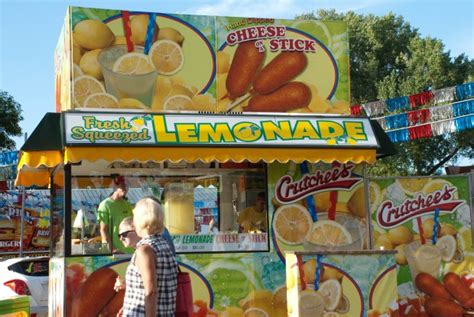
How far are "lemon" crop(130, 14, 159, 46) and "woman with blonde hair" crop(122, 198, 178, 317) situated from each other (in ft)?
15.0

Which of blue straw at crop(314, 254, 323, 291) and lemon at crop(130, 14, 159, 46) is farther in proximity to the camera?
lemon at crop(130, 14, 159, 46)

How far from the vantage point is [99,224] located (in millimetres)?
9203

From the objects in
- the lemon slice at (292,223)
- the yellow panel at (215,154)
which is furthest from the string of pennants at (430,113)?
the yellow panel at (215,154)

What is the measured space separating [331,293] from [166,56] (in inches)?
144

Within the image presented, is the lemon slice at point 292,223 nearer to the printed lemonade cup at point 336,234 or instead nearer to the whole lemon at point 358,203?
the printed lemonade cup at point 336,234

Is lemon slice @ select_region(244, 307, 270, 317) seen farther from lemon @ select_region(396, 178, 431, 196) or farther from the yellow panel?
lemon @ select_region(396, 178, 431, 196)

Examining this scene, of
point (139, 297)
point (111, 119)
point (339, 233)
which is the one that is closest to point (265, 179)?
point (339, 233)

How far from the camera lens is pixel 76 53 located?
30.3 feet

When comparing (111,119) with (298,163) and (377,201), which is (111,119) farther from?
(377,201)

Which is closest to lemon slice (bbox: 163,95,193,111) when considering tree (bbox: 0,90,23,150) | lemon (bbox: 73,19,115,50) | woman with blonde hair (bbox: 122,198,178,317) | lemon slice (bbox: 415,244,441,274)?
lemon (bbox: 73,19,115,50)

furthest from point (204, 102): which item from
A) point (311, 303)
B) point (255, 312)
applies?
point (311, 303)

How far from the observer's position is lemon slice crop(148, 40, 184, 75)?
9.56m

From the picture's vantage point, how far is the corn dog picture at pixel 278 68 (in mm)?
9836

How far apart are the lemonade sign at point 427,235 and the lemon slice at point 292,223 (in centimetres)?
113
